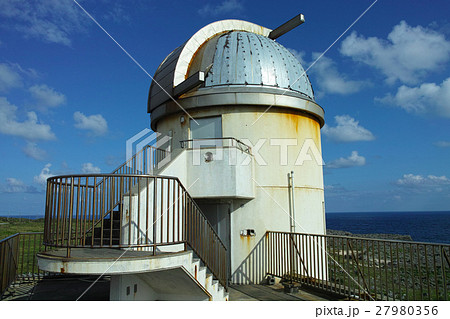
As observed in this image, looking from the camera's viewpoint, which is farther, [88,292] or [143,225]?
[88,292]

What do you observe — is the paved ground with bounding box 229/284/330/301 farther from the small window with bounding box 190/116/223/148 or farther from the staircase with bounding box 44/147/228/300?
the small window with bounding box 190/116/223/148

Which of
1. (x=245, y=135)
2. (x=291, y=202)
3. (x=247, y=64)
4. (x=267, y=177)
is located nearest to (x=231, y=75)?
(x=247, y=64)

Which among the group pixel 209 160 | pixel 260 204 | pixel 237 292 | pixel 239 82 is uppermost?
pixel 239 82

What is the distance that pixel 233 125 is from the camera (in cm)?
1142

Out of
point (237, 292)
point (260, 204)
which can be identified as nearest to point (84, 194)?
point (237, 292)

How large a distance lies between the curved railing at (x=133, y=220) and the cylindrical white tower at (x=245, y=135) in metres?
2.28

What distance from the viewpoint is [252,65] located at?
12.0m

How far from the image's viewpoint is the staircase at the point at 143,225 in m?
5.65

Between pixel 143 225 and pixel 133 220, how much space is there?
8.8 inches

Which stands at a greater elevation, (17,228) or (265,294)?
(17,228)

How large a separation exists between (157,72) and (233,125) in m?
5.20

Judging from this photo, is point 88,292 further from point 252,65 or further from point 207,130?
point 252,65

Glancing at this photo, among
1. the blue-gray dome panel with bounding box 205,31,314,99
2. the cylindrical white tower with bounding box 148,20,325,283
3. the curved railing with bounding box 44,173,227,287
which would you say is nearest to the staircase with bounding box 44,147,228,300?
the curved railing with bounding box 44,173,227,287

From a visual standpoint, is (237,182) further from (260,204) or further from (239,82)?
(239,82)
